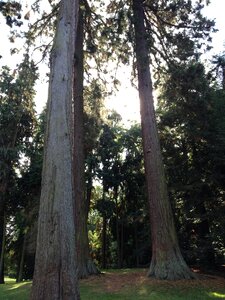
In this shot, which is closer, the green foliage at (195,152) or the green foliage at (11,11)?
the green foliage at (11,11)

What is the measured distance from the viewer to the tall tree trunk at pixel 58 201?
17.8 ft

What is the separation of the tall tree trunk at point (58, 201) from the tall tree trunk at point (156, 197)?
189 inches

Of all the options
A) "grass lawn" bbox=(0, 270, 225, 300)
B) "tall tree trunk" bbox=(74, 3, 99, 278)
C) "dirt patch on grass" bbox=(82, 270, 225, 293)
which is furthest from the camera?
"tall tree trunk" bbox=(74, 3, 99, 278)

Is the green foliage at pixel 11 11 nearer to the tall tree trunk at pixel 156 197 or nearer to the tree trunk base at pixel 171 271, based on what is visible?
the tall tree trunk at pixel 156 197

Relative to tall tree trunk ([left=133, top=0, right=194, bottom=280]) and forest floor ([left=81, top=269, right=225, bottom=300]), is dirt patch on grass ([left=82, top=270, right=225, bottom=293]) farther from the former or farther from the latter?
tall tree trunk ([left=133, top=0, right=194, bottom=280])

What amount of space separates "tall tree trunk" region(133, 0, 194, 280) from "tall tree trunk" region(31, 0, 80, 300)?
4.80m

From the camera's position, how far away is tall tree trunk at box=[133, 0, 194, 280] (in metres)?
9.91

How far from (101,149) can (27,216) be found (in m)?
7.06

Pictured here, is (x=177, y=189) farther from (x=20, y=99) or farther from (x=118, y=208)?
(x=118, y=208)

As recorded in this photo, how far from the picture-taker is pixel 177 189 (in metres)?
16.4

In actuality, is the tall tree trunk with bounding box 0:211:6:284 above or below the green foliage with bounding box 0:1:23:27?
below

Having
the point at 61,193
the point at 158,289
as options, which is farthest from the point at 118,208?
the point at 61,193

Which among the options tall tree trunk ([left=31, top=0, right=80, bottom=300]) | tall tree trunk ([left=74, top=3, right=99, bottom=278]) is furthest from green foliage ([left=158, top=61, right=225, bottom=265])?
tall tree trunk ([left=31, top=0, right=80, bottom=300])

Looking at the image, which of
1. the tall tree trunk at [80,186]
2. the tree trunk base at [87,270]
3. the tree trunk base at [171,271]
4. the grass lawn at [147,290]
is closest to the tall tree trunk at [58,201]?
the grass lawn at [147,290]
